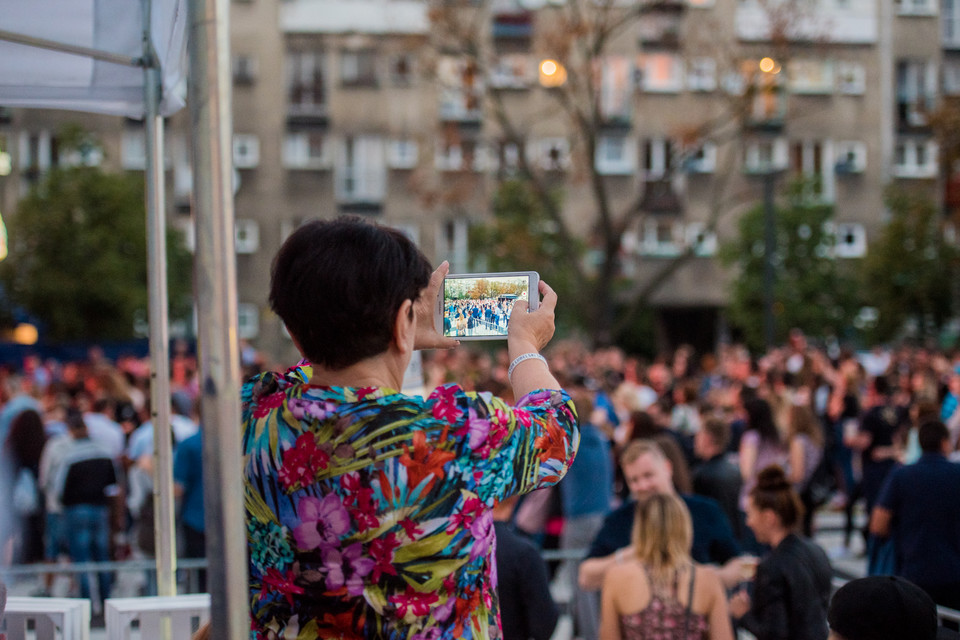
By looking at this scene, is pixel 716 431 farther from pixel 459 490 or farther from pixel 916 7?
pixel 916 7

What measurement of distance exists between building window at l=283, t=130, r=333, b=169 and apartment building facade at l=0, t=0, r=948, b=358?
0.05 meters

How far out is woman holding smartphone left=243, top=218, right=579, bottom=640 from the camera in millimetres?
1971

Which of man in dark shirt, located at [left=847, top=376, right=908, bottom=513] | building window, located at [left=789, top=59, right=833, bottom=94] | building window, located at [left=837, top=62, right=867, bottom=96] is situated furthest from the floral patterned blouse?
building window, located at [left=837, top=62, right=867, bottom=96]

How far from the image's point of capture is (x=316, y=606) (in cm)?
204

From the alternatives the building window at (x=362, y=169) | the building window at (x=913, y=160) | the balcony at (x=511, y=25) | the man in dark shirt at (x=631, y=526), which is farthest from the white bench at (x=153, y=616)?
the building window at (x=913, y=160)

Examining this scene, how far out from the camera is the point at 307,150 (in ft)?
124

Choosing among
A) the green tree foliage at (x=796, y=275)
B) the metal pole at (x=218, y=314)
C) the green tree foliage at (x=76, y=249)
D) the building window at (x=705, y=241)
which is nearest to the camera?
the metal pole at (x=218, y=314)

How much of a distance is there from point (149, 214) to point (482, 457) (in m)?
2.62

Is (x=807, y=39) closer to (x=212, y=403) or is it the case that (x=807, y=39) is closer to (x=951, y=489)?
(x=951, y=489)

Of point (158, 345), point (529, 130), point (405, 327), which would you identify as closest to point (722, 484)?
point (158, 345)

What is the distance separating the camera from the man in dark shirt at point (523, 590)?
4.52 meters

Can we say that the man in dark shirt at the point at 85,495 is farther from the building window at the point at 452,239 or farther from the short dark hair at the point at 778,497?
the building window at the point at 452,239

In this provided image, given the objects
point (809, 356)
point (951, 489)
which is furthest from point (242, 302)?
point (951, 489)

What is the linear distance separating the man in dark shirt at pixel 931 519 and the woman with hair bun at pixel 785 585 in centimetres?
169
